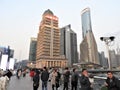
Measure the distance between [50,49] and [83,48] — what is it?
39.7 m

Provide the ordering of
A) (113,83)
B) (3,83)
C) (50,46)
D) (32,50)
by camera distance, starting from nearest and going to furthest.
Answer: (113,83) → (3,83) → (50,46) → (32,50)

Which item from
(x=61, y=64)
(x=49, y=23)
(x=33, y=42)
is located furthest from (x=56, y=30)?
(x=33, y=42)

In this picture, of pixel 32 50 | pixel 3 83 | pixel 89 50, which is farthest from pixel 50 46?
pixel 3 83

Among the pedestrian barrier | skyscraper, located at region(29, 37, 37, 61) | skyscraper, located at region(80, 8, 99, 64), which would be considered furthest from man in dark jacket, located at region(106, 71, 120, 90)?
skyscraper, located at region(29, 37, 37, 61)

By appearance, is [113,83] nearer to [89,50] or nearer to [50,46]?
[50,46]

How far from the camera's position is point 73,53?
198750 mm

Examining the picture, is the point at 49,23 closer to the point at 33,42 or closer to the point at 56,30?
the point at 56,30

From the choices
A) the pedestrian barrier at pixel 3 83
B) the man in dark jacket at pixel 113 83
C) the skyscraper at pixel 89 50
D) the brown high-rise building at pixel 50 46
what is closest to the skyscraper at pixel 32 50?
the brown high-rise building at pixel 50 46

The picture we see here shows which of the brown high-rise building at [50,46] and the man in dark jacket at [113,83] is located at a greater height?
the brown high-rise building at [50,46]

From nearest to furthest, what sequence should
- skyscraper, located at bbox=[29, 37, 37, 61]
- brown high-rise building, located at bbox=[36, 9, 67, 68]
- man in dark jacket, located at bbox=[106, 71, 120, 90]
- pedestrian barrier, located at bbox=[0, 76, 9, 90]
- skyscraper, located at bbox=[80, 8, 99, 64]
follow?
man in dark jacket, located at bbox=[106, 71, 120, 90]
pedestrian barrier, located at bbox=[0, 76, 9, 90]
brown high-rise building, located at bbox=[36, 9, 67, 68]
skyscraper, located at bbox=[80, 8, 99, 64]
skyscraper, located at bbox=[29, 37, 37, 61]

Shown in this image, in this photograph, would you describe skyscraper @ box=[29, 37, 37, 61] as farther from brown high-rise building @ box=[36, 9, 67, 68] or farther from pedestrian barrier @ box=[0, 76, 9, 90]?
pedestrian barrier @ box=[0, 76, 9, 90]

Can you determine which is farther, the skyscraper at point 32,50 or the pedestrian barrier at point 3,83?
the skyscraper at point 32,50

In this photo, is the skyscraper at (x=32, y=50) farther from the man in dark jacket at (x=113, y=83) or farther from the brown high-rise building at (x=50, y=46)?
the man in dark jacket at (x=113, y=83)

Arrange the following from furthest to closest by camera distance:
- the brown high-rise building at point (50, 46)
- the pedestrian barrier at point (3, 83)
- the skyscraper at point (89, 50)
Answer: the skyscraper at point (89, 50), the brown high-rise building at point (50, 46), the pedestrian barrier at point (3, 83)
